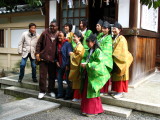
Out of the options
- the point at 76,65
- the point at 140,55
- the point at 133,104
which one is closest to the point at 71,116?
the point at 76,65

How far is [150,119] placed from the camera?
4.78m

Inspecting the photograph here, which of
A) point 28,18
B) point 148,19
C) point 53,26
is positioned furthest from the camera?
point 28,18

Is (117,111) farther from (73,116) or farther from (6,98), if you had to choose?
(6,98)

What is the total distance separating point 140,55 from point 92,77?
2.79 m

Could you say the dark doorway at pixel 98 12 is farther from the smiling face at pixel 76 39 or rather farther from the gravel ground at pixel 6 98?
the gravel ground at pixel 6 98

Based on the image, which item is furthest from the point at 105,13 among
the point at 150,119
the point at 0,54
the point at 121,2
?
the point at 150,119

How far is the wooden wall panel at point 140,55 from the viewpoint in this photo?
20.4 ft

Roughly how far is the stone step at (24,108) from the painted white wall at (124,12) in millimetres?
2981

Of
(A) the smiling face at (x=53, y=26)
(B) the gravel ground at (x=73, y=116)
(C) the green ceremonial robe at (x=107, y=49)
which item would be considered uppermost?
(A) the smiling face at (x=53, y=26)

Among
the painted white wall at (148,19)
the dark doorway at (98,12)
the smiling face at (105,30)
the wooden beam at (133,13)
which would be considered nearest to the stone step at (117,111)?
the smiling face at (105,30)

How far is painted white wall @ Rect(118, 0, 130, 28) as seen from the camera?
244 inches

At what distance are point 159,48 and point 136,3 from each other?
4.24 m

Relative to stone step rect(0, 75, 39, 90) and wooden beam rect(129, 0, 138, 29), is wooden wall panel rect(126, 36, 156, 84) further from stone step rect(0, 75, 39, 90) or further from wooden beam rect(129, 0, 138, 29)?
stone step rect(0, 75, 39, 90)

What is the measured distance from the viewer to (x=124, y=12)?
625cm
